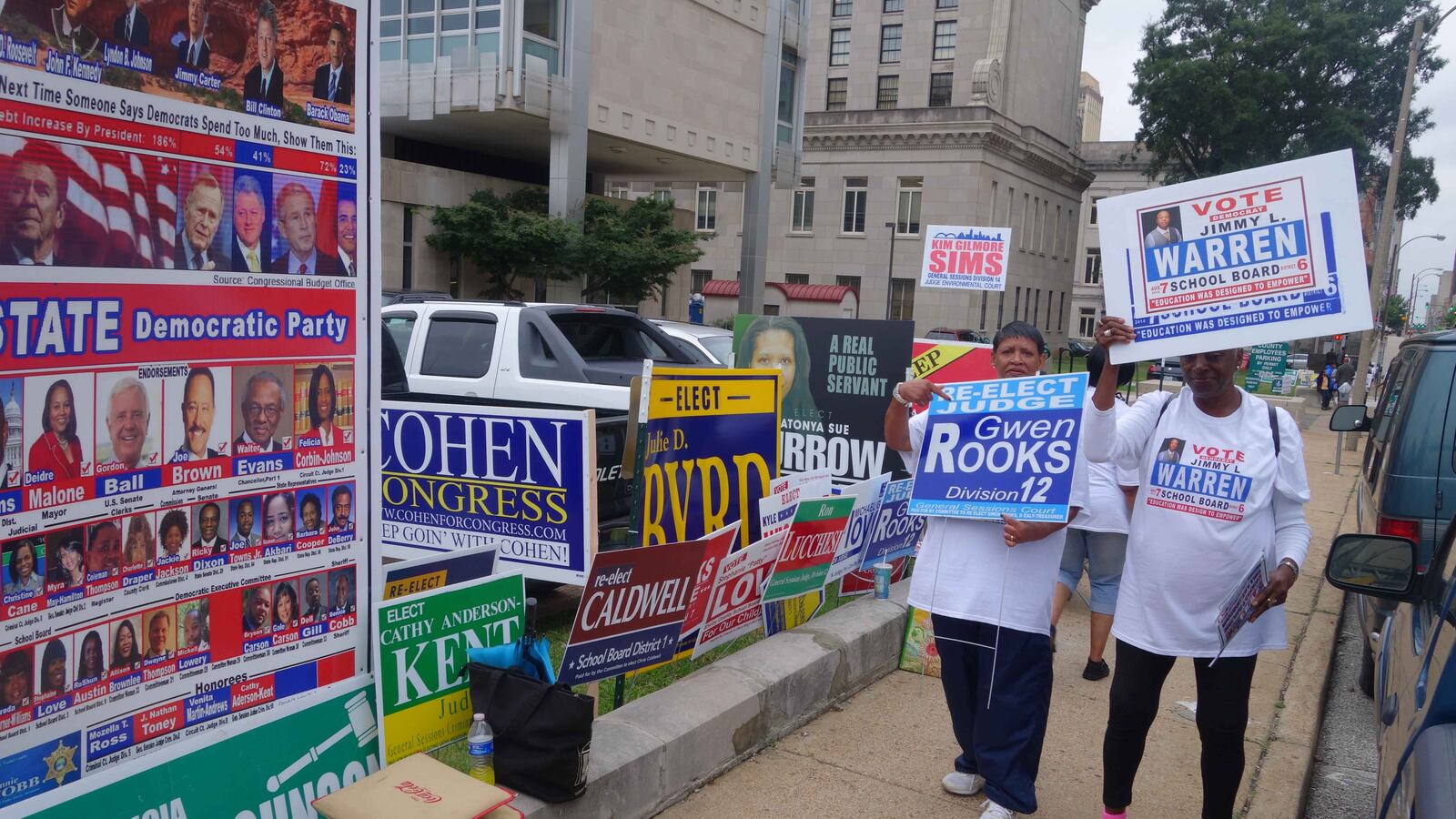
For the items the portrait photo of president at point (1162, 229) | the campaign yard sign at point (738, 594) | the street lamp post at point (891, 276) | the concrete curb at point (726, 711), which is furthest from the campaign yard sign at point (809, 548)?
the street lamp post at point (891, 276)

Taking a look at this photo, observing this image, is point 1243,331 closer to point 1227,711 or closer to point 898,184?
point 1227,711

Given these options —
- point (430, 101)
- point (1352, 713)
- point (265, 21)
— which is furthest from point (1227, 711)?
point (430, 101)

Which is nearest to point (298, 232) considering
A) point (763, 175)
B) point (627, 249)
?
point (627, 249)

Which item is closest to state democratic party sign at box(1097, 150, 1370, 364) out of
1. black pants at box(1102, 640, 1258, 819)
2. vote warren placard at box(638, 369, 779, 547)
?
black pants at box(1102, 640, 1258, 819)

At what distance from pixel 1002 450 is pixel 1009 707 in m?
0.97

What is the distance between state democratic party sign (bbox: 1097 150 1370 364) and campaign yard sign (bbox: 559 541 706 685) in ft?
6.40

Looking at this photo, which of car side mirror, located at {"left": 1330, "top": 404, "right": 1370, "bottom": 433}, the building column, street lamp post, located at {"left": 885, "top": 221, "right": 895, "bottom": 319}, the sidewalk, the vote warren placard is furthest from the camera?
street lamp post, located at {"left": 885, "top": 221, "right": 895, "bottom": 319}

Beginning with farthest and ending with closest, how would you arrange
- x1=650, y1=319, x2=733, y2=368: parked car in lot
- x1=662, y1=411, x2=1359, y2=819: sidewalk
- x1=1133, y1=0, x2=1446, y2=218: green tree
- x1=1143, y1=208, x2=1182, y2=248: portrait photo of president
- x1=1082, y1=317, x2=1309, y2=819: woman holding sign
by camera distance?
1. x1=1133, y1=0, x2=1446, y2=218: green tree
2. x1=650, y1=319, x2=733, y2=368: parked car in lot
3. x1=662, y1=411, x2=1359, y2=819: sidewalk
4. x1=1143, y1=208, x2=1182, y2=248: portrait photo of president
5. x1=1082, y1=317, x2=1309, y2=819: woman holding sign

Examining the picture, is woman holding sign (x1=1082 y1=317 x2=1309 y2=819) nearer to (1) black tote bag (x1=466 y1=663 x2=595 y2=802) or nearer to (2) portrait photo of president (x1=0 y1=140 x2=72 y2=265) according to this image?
(1) black tote bag (x1=466 y1=663 x2=595 y2=802)

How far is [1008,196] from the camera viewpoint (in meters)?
55.7

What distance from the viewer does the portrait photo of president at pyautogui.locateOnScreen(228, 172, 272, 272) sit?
281 centimetres

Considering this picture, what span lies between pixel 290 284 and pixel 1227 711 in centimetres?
332

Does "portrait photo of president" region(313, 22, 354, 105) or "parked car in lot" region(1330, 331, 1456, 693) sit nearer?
"portrait photo of president" region(313, 22, 354, 105)

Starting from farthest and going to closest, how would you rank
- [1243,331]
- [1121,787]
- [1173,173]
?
[1173,173] < [1121,787] < [1243,331]
